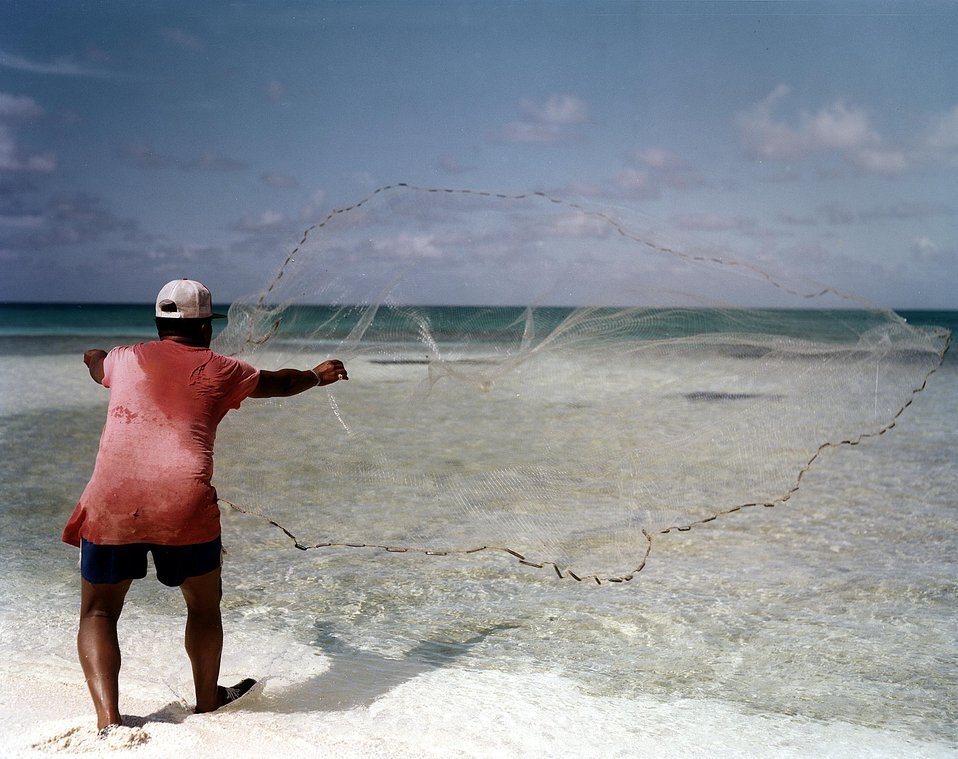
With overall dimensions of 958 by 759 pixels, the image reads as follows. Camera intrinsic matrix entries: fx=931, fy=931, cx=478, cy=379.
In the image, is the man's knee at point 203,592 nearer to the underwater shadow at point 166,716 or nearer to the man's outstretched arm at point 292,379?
the underwater shadow at point 166,716

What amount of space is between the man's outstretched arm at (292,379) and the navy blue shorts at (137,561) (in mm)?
511

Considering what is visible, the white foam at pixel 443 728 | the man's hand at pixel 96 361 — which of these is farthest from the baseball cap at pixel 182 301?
the white foam at pixel 443 728

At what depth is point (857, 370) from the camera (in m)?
4.11

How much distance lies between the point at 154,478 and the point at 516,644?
196 centimetres

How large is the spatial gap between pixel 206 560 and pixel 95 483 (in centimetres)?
41

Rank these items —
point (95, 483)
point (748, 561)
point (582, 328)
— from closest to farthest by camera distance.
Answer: point (95, 483) → point (582, 328) → point (748, 561)

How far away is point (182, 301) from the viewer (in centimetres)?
290

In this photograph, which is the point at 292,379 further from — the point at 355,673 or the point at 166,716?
the point at 355,673

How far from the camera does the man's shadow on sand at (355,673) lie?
3.43 m

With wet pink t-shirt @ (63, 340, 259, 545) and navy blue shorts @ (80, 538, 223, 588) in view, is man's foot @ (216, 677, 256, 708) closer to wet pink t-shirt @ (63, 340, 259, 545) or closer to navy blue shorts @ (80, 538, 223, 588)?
navy blue shorts @ (80, 538, 223, 588)

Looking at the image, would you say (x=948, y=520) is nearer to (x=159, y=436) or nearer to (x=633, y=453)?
(x=633, y=453)

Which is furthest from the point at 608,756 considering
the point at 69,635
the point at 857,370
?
the point at 69,635

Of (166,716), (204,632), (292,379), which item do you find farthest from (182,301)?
(166,716)

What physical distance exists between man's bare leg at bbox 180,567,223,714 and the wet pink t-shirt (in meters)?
0.18
